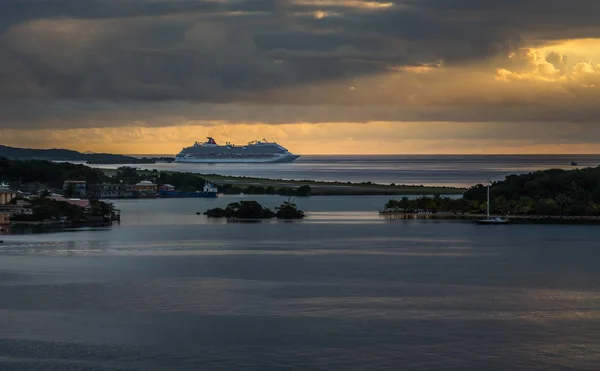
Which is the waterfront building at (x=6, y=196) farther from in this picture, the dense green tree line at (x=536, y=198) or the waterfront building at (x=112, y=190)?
the waterfront building at (x=112, y=190)

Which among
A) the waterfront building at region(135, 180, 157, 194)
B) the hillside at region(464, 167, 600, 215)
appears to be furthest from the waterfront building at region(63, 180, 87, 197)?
the hillside at region(464, 167, 600, 215)

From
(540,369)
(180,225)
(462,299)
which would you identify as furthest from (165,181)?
(540,369)

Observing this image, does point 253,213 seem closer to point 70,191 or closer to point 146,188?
point 70,191

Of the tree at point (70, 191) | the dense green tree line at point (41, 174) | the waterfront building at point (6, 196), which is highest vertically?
the dense green tree line at point (41, 174)

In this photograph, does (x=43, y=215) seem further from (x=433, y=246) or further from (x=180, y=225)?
(x=433, y=246)

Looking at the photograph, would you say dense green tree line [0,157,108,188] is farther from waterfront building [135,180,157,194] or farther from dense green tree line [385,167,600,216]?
dense green tree line [385,167,600,216]

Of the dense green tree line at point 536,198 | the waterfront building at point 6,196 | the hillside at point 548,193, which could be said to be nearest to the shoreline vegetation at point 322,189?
the hillside at point 548,193

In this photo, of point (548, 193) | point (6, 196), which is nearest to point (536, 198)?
point (548, 193)

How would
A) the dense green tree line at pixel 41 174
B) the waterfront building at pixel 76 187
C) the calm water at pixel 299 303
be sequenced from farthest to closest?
the dense green tree line at pixel 41 174 < the waterfront building at pixel 76 187 < the calm water at pixel 299 303

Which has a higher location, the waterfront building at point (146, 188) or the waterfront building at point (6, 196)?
the waterfront building at point (146, 188)
